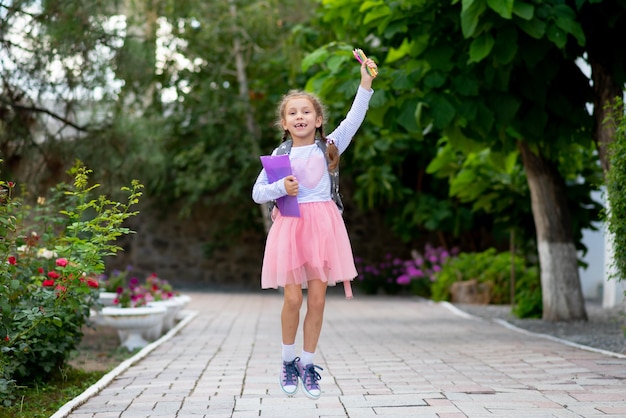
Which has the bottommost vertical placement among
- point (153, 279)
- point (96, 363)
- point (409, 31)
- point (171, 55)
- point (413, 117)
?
point (96, 363)

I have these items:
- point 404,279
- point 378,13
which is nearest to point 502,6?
point 378,13

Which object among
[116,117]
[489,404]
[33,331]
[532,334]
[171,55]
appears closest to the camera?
[489,404]

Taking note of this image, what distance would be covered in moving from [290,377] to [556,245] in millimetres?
6663

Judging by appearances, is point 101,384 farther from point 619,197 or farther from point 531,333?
point 531,333

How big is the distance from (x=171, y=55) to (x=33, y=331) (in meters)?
12.8

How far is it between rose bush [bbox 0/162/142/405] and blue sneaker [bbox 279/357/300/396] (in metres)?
1.07

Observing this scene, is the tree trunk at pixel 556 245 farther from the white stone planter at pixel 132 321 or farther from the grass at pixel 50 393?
the grass at pixel 50 393

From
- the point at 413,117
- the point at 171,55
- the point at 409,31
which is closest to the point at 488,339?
the point at 413,117

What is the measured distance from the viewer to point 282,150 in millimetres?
4758

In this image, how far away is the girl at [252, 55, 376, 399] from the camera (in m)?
4.56

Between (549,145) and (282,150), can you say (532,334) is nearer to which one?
(549,145)

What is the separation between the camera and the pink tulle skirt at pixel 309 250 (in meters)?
4.55

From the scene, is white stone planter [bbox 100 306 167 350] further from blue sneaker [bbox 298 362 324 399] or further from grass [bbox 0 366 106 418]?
blue sneaker [bbox 298 362 324 399]

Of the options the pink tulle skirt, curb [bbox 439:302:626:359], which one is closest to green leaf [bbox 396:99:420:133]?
curb [bbox 439:302:626:359]
